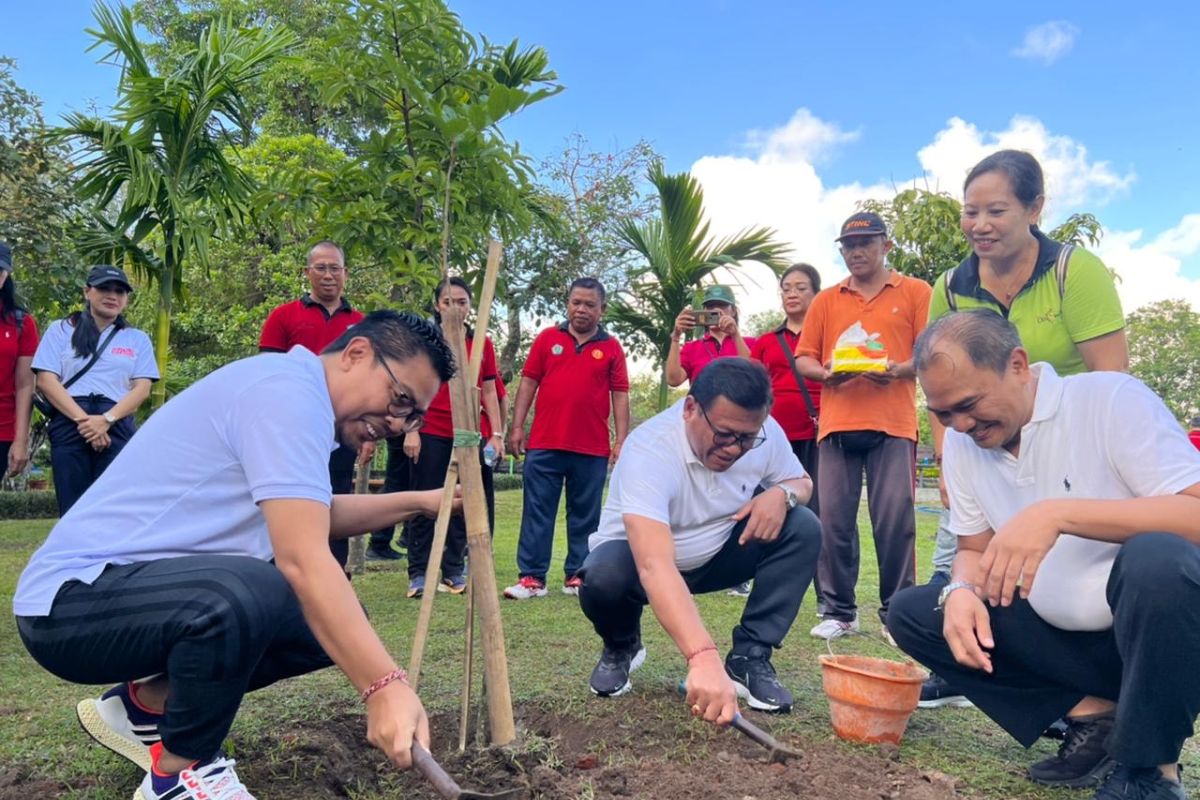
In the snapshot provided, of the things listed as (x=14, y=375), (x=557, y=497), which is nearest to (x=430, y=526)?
(x=557, y=497)

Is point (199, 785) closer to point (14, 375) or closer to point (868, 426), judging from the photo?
point (868, 426)

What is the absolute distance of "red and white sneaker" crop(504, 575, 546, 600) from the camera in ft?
18.9

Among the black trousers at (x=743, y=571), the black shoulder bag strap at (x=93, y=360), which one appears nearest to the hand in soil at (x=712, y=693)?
the black trousers at (x=743, y=571)

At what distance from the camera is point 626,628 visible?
3594mm

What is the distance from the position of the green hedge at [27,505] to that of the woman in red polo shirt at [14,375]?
11760mm

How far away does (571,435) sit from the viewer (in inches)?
238

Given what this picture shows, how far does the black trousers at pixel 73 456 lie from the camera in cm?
505

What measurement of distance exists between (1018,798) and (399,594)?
4193 mm

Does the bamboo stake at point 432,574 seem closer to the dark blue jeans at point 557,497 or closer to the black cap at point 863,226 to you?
the black cap at point 863,226

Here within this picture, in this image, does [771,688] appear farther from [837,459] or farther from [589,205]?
[589,205]

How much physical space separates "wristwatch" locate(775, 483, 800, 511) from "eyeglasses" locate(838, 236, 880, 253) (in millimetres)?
1689

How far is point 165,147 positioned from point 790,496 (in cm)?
630

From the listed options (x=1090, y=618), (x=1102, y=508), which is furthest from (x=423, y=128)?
(x=1090, y=618)

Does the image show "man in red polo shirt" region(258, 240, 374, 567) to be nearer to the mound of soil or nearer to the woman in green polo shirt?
the mound of soil
